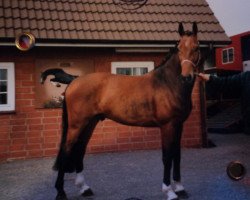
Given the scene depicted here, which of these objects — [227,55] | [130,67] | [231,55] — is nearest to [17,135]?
[130,67]

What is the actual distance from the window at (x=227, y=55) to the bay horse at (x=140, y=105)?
15.5 m

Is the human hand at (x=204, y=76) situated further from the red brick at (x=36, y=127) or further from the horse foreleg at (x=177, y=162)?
the red brick at (x=36, y=127)

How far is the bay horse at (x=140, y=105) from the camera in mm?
4395

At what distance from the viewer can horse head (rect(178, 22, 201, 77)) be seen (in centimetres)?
420

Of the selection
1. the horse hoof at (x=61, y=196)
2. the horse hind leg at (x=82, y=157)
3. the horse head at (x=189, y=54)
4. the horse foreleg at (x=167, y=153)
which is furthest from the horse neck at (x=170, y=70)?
the horse hoof at (x=61, y=196)

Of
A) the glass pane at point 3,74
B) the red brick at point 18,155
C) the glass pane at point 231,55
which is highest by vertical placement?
the glass pane at point 231,55

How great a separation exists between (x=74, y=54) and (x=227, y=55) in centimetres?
1353

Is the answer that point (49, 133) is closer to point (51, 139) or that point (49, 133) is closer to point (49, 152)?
point (51, 139)

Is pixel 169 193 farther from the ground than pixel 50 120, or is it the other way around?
pixel 50 120

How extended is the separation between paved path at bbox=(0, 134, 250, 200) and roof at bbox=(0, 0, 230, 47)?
279 cm

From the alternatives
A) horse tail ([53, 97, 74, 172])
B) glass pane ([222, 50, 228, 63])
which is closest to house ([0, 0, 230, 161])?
horse tail ([53, 97, 74, 172])

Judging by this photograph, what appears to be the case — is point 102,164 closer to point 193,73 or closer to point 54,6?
point 193,73

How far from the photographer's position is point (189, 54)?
4.27m

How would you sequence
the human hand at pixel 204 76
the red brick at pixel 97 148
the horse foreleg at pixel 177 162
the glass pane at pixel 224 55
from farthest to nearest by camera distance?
the glass pane at pixel 224 55 → the red brick at pixel 97 148 → the horse foreleg at pixel 177 162 → the human hand at pixel 204 76
